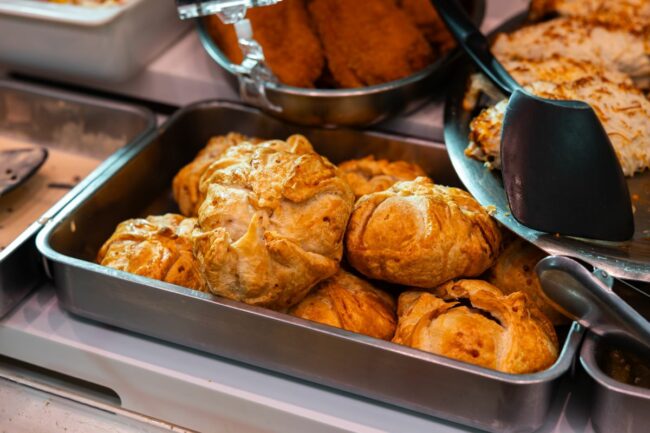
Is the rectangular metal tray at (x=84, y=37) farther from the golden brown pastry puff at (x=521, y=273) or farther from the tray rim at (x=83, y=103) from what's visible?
the golden brown pastry puff at (x=521, y=273)

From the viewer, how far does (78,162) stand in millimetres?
1968

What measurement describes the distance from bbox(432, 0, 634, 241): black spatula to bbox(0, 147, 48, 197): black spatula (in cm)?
112

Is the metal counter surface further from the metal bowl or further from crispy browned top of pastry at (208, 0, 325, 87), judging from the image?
crispy browned top of pastry at (208, 0, 325, 87)

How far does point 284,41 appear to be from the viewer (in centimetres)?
186

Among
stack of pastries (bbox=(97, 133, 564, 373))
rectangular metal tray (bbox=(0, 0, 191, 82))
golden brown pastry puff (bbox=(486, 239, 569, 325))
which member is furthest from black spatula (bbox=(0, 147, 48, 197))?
golden brown pastry puff (bbox=(486, 239, 569, 325))

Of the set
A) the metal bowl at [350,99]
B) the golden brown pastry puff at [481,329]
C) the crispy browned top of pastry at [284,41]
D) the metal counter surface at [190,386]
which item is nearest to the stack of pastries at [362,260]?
the golden brown pastry puff at [481,329]

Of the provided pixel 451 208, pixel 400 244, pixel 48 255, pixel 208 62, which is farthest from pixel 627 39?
pixel 48 255

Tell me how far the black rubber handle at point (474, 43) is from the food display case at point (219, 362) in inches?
4.8

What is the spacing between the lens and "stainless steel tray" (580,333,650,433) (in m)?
1.08

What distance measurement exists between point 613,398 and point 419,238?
378 mm

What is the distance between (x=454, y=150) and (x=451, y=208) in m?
0.28

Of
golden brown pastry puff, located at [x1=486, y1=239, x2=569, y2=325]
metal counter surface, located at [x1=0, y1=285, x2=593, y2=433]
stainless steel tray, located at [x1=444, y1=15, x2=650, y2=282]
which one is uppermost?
stainless steel tray, located at [x1=444, y1=15, x2=650, y2=282]

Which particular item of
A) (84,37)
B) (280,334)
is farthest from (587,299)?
(84,37)

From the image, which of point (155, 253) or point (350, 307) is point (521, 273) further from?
point (155, 253)
